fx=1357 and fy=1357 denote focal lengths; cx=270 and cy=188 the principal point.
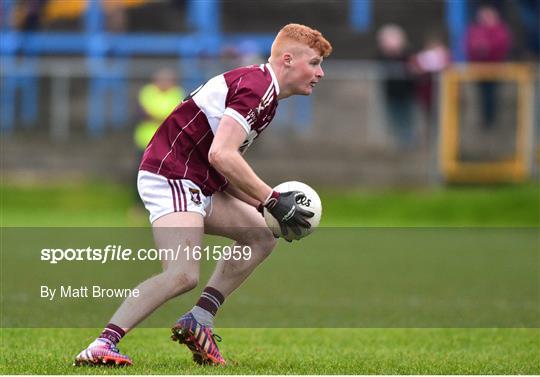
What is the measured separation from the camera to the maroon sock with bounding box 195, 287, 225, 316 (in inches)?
326

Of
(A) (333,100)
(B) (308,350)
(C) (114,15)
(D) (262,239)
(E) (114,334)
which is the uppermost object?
(C) (114,15)

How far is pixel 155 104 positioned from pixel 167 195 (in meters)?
14.8

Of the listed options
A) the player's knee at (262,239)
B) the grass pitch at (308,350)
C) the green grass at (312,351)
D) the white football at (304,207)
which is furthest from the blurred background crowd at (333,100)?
the white football at (304,207)

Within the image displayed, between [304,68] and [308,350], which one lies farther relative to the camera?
[308,350]

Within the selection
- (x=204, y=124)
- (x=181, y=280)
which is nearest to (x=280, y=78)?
(x=204, y=124)

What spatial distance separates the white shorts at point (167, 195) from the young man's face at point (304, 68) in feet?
2.76

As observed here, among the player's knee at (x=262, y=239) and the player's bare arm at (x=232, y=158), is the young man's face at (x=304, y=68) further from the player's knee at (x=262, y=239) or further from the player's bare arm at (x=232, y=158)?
the player's knee at (x=262, y=239)

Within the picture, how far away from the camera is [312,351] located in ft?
29.5

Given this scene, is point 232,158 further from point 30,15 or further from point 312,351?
point 30,15

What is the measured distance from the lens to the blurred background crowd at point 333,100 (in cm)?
2339

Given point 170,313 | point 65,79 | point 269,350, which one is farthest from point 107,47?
point 269,350

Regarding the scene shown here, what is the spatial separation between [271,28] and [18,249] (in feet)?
40.6

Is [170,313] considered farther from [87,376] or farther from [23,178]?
[23,178]

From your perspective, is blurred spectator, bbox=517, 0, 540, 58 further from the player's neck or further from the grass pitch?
the player's neck
